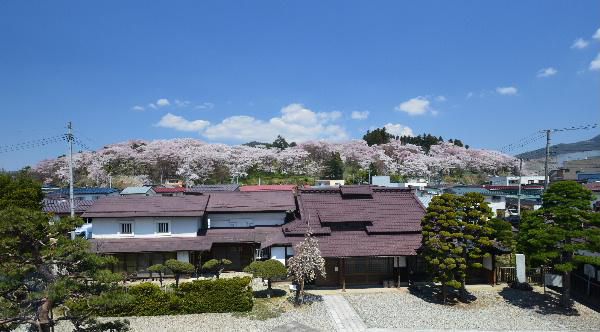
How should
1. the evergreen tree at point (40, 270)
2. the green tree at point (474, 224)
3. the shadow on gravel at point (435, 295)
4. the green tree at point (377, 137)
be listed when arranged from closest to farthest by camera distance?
the evergreen tree at point (40, 270) < the green tree at point (474, 224) < the shadow on gravel at point (435, 295) < the green tree at point (377, 137)

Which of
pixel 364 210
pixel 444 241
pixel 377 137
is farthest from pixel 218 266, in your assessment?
pixel 377 137

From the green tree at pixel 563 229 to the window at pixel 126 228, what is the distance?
957 inches

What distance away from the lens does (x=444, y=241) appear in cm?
1934

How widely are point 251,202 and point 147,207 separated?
7442 mm

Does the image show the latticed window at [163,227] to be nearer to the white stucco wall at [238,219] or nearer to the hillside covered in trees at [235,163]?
the white stucco wall at [238,219]

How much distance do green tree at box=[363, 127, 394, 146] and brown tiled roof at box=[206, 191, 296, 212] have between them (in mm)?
59105

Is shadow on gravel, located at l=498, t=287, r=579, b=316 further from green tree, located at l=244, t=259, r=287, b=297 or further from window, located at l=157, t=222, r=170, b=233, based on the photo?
window, located at l=157, t=222, r=170, b=233

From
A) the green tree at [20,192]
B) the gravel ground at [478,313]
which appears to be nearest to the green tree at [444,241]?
the gravel ground at [478,313]

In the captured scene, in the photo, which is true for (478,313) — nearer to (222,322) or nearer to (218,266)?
(222,322)

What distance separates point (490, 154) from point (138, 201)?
8425 cm

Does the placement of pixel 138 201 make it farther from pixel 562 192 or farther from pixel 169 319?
pixel 562 192

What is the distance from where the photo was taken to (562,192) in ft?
59.1

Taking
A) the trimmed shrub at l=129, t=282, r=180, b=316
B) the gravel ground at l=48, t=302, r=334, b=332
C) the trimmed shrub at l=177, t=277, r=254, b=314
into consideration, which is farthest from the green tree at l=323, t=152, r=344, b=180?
the trimmed shrub at l=129, t=282, r=180, b=316

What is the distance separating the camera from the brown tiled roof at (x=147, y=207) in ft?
83.4
